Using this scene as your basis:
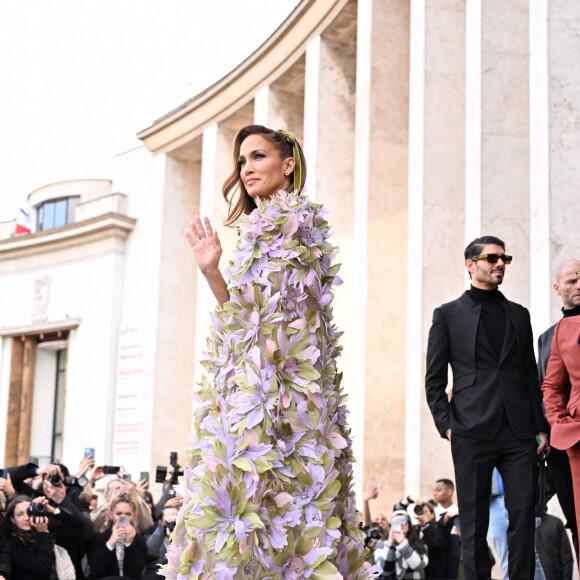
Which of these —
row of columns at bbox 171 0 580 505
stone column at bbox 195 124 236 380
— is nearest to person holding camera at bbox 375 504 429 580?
row of columns at bbox 171 0 580 505

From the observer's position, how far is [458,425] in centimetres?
527

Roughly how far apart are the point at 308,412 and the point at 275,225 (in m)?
0.65

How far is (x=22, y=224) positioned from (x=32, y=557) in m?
24.3

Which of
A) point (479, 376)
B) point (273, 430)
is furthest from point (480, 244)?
point (273, 430)

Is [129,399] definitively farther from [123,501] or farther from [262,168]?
[262,168]

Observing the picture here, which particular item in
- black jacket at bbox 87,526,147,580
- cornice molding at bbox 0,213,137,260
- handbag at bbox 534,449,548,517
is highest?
cornice molding at bbox 0,213,137,260

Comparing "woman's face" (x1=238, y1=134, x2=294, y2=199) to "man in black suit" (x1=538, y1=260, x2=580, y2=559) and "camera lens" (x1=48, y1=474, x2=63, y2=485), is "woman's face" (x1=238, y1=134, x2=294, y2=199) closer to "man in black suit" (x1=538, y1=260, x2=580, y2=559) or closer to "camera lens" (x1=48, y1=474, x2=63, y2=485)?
"man in black suit" (x1=538, y1=260, x2=580, y2=559)

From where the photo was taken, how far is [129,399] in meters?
25.5

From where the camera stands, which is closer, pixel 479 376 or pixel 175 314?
pixel 479 376

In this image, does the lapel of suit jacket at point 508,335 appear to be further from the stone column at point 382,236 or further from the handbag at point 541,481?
the stone column at point 382,236

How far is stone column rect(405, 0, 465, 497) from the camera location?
44.2ft

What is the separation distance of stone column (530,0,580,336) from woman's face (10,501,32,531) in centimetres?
499

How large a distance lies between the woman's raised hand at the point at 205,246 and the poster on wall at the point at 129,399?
21.7 meters

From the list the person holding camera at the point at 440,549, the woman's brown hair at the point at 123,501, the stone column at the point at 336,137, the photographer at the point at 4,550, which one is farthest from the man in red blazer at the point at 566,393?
the stone column at the point at 336,137
